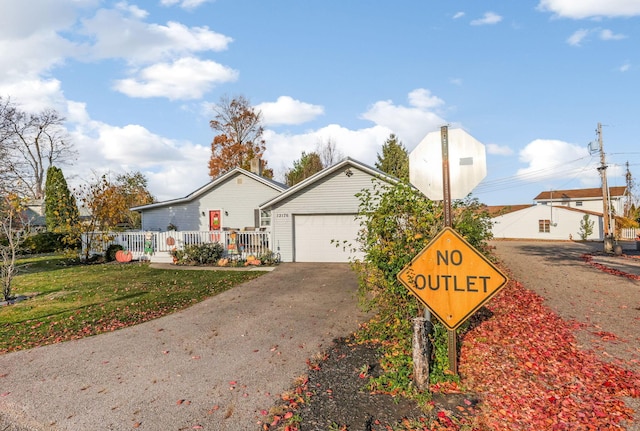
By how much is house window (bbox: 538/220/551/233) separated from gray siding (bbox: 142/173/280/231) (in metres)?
33.5

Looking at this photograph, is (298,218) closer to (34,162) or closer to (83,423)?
(83,423)

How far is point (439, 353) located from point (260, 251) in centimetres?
1231

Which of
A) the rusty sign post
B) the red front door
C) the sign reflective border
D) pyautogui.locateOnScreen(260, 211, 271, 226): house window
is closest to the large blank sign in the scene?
the rusty sign post

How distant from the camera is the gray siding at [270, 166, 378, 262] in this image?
15688mm

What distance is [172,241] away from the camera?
1681cm

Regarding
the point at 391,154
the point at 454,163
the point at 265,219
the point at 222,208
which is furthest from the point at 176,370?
the point at 391,154

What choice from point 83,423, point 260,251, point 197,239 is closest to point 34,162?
point 197,239

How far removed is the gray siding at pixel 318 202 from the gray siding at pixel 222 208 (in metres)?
3.98

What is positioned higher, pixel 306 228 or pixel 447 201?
pixel 447 201

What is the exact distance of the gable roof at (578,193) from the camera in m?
46.2

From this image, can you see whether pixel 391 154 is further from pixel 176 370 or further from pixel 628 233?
pixel 176 370

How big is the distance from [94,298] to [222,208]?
37.8ft

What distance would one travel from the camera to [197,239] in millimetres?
16641

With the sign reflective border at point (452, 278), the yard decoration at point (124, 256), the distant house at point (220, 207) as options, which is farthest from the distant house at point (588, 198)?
the sign reflective border at point (452, 278)
